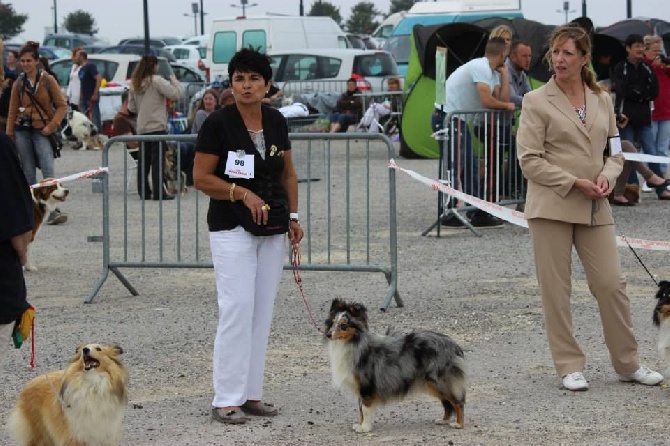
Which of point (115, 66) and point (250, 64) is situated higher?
point (115, 66)

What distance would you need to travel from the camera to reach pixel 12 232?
518 cm

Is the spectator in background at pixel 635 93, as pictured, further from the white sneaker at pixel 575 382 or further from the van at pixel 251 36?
the van at pixel 251 36

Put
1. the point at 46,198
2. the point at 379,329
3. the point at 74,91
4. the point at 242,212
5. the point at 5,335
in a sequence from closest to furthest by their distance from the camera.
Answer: the point at 5,335, the point at 242,212, the point at 379,329, the point at 46,198, the point at 74,91

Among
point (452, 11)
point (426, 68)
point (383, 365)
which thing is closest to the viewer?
point (383, 365)

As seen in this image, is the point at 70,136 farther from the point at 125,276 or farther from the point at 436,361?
the point at 436,361

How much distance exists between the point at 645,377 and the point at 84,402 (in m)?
3.29

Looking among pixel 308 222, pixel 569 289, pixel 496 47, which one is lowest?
pixel 569 289

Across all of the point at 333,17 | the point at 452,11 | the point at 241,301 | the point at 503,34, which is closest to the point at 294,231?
the point at 241,301

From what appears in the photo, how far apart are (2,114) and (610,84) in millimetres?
7587

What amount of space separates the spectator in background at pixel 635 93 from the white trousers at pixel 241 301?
9963mm

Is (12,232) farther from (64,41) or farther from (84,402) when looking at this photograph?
(64,41)

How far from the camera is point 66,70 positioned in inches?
1339

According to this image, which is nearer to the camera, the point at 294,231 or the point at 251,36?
the point at 294,231

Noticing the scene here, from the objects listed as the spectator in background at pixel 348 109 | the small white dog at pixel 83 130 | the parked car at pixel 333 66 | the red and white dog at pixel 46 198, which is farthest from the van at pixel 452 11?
the red and white dog at pixel 46 198
